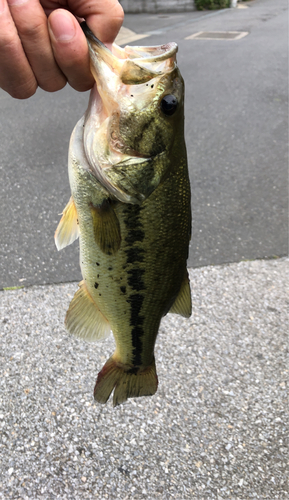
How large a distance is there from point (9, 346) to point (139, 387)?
1636 mm

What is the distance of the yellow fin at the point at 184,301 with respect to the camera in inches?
61.9

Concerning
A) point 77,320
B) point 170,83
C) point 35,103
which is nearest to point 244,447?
point 77,320

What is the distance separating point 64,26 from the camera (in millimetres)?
1124

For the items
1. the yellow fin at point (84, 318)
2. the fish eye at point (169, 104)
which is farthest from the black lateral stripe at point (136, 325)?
the fish eye at point (169, 104)

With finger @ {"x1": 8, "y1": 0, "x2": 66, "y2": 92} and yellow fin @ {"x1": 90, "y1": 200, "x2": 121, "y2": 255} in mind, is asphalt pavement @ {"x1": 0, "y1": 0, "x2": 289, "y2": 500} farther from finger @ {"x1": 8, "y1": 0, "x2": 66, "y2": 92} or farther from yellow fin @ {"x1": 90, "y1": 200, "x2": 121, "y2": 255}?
finger @ {"x1": 8, "y1": 0, "x2": 66, "y2": 92}

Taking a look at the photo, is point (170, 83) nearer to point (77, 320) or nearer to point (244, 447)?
point (77, 320)

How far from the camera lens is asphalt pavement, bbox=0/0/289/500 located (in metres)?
2.35

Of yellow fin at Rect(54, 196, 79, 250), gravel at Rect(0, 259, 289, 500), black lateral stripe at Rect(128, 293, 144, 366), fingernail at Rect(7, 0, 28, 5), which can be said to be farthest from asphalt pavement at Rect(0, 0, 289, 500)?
fingernail at Rect(7, 0, 28, 5)

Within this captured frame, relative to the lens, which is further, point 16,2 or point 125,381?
point 125,381

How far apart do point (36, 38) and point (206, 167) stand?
14.2 ft

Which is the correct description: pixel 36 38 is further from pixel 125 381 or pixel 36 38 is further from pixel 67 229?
pixel 125 381

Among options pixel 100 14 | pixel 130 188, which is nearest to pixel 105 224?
pixel 130 188

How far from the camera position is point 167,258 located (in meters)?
1.42

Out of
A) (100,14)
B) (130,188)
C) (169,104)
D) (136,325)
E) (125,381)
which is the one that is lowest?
(125,381)
